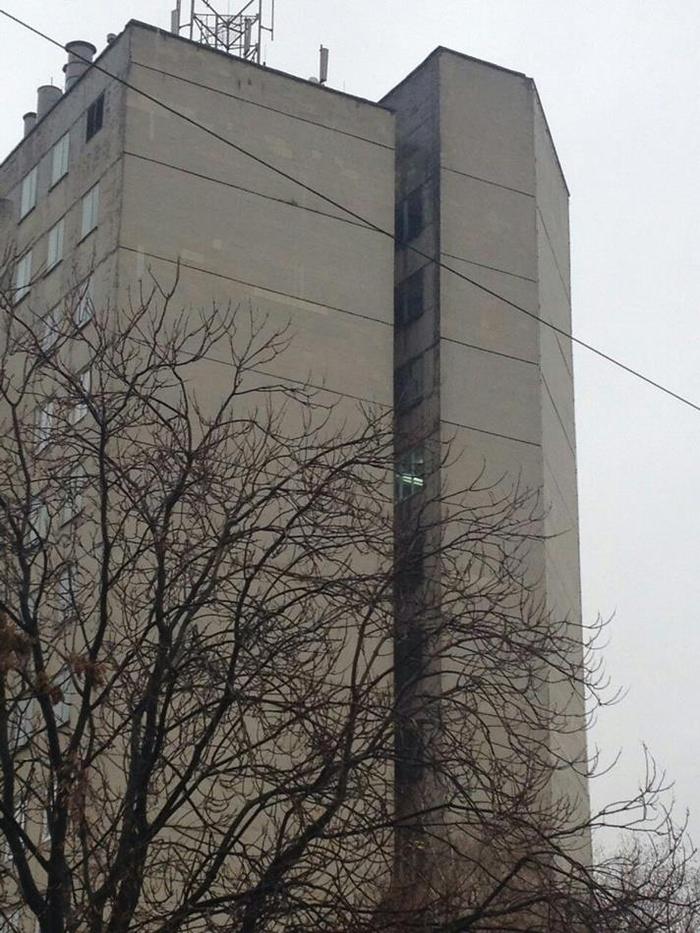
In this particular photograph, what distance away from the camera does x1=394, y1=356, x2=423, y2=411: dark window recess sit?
4809 cm

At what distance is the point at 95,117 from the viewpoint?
45.5 meters

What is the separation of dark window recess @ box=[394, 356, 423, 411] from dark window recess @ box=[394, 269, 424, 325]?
1.46 meters

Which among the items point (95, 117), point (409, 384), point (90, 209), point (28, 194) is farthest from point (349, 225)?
point (28, 194)

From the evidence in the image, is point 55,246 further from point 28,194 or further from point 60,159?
point 28,194

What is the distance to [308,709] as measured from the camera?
41.7 ft

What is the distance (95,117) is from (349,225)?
7.56 m

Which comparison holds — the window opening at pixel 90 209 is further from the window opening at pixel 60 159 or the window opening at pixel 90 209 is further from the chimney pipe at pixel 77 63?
the chimney pipe at pixel 77 63

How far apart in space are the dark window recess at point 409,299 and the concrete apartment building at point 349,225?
0.07m

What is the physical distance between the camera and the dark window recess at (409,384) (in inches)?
1893

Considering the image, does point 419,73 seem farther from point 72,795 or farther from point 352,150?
point 72,795

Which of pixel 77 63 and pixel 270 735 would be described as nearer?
pixel 270 735

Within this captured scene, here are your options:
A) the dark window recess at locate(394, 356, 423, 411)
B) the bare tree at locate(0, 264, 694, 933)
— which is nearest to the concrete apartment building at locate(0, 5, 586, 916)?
the dark window recess at locate(394, 356, 423, 411)

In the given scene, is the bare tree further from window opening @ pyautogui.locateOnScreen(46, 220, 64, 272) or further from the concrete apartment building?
window opening @ pyautogui.locateOnScreen(46, 220, 64, 272)

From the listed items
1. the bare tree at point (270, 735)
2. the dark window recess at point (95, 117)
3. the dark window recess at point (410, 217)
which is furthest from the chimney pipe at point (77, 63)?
the bare tree at point (270, 735)
